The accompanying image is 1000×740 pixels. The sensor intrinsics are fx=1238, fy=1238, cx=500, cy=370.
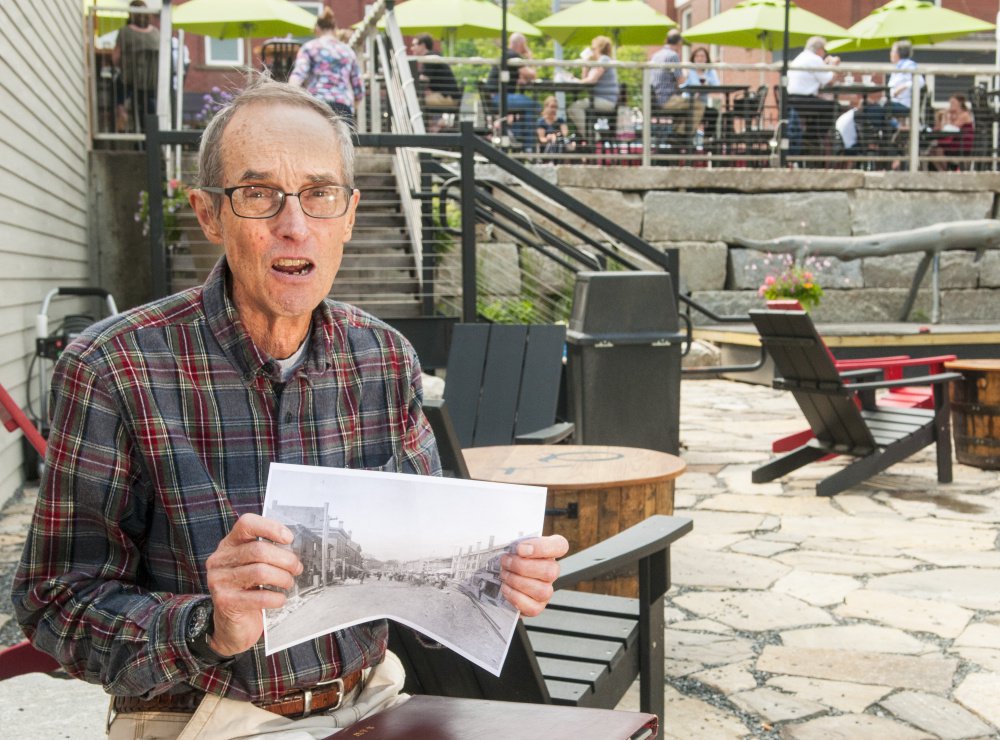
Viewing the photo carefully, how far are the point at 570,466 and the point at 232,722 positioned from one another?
2.23 m

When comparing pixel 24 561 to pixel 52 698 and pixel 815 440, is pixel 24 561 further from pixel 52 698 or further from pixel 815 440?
pixel 815 440

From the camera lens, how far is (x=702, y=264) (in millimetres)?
13609

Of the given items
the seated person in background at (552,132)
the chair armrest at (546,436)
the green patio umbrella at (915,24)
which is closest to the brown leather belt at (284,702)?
the chair armrest at (546,436)

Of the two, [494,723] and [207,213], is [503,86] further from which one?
[494,723]

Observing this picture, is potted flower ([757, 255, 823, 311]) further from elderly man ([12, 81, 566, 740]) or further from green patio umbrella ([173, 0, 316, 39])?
elderly man ([12, 81, 566, 740])

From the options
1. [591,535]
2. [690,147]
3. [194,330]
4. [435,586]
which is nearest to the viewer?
[435,586]

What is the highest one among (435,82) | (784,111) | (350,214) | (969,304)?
(435,82)

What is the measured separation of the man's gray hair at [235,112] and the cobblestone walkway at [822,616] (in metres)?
1.81

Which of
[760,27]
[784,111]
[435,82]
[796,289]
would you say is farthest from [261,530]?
[760,27]

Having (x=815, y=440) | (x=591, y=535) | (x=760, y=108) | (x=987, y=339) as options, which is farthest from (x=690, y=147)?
(x=591, y=535)

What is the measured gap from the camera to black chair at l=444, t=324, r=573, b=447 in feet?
17.0

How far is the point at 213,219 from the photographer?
5.83 ft

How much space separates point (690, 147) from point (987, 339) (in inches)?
168

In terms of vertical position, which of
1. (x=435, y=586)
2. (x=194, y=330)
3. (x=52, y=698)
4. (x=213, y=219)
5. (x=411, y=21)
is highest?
(x=411, y=21)
